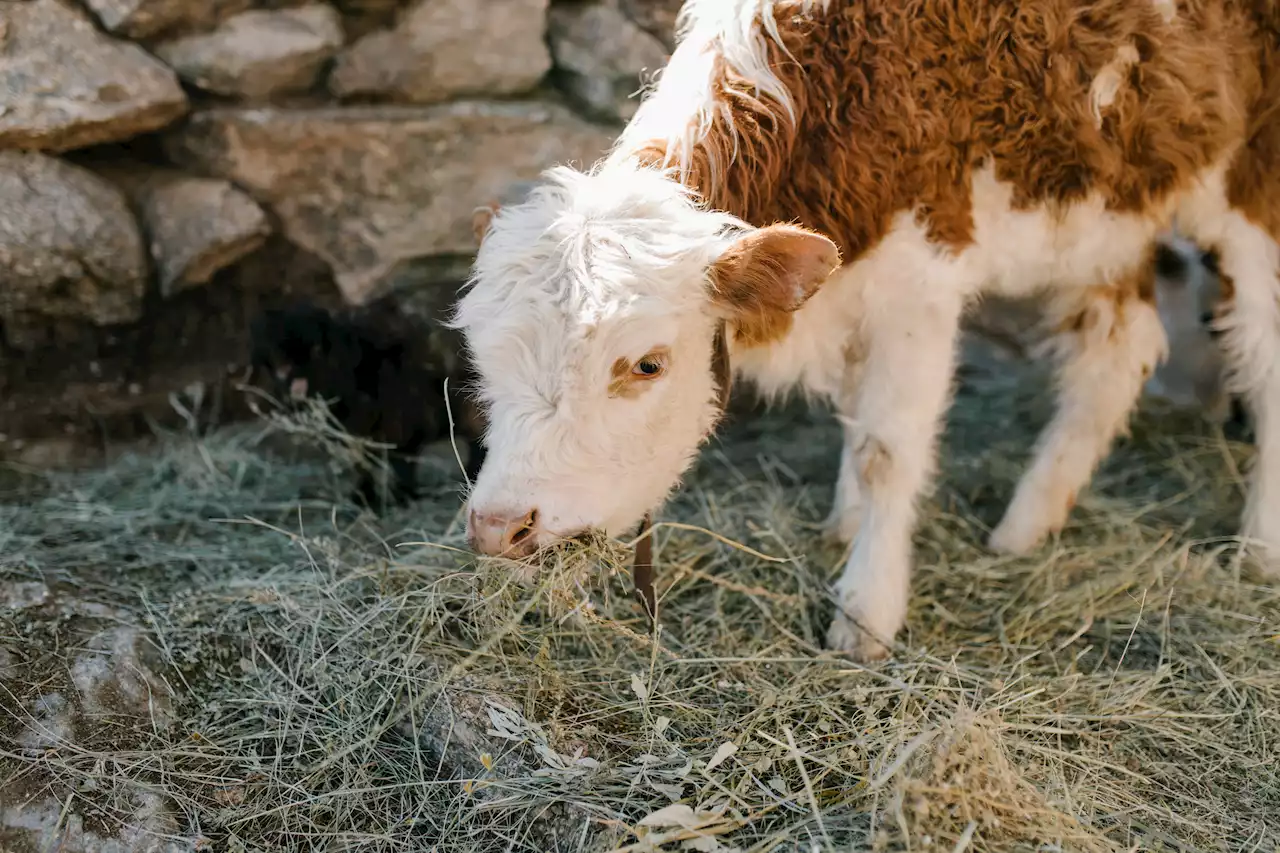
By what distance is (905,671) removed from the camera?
111 inches

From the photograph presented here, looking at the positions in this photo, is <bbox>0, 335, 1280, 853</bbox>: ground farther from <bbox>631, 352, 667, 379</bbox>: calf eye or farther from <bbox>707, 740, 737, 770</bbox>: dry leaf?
<bbox>631, 352, 667, 379</bbox>: calf eye

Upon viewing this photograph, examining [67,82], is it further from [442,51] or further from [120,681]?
[120,681]

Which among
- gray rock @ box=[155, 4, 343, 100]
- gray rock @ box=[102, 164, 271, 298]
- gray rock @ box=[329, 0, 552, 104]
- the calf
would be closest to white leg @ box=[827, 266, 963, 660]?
the calf

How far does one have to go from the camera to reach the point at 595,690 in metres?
2.66

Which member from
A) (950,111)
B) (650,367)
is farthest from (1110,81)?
(650,367)

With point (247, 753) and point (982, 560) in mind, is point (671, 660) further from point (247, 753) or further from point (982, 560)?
point (982, 560)

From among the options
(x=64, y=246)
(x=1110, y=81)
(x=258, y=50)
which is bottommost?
(x=64, y=246)

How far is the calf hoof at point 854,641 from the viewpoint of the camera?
298cm

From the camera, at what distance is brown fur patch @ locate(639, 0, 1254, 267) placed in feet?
9.04

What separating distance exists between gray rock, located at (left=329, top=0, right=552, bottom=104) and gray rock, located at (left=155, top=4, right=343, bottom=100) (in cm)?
11

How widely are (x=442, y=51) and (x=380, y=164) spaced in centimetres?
48

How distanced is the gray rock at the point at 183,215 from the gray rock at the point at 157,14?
50 centimetres

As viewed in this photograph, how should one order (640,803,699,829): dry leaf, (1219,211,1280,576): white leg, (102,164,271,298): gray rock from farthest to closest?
(102,164,271,298): gray rock < (1219,211,1280,576): white leg < (640,803,699,829): dry leaf

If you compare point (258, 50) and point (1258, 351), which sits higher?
point (258, 50)
